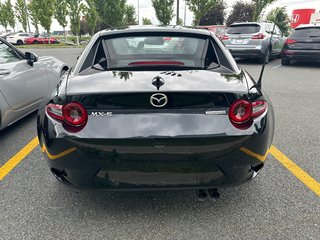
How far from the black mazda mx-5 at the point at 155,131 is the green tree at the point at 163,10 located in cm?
3172

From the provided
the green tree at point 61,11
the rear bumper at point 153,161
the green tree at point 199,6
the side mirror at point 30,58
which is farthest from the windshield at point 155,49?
the green tree at point 61,11

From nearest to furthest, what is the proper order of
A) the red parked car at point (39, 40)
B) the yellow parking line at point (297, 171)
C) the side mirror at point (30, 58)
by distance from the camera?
the yellow parking line at point (297, 171), the side mirror at point (30, 58), the red parked car at point (39, 40)

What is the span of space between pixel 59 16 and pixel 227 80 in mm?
34113

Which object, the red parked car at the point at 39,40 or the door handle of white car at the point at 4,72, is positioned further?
the red parked car at the point at 39,40

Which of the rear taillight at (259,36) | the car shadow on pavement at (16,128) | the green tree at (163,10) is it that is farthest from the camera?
the green tree at (163,10)

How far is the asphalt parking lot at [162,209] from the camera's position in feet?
7.20

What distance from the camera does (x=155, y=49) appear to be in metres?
3.06

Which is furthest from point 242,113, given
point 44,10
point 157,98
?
point 44,10

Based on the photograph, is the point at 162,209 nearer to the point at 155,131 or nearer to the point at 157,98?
the point at 155,131

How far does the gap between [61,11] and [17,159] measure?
3271cm

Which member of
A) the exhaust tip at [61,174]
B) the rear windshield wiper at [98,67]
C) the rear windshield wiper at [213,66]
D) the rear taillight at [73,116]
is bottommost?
the exhaust tip at [61,174]

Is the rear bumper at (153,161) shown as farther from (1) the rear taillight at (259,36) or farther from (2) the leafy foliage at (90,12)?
(2) the leafy foliage at (90,12)

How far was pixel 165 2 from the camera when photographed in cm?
3206

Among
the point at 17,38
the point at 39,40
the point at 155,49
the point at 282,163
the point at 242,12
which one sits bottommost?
the point at 39,40
